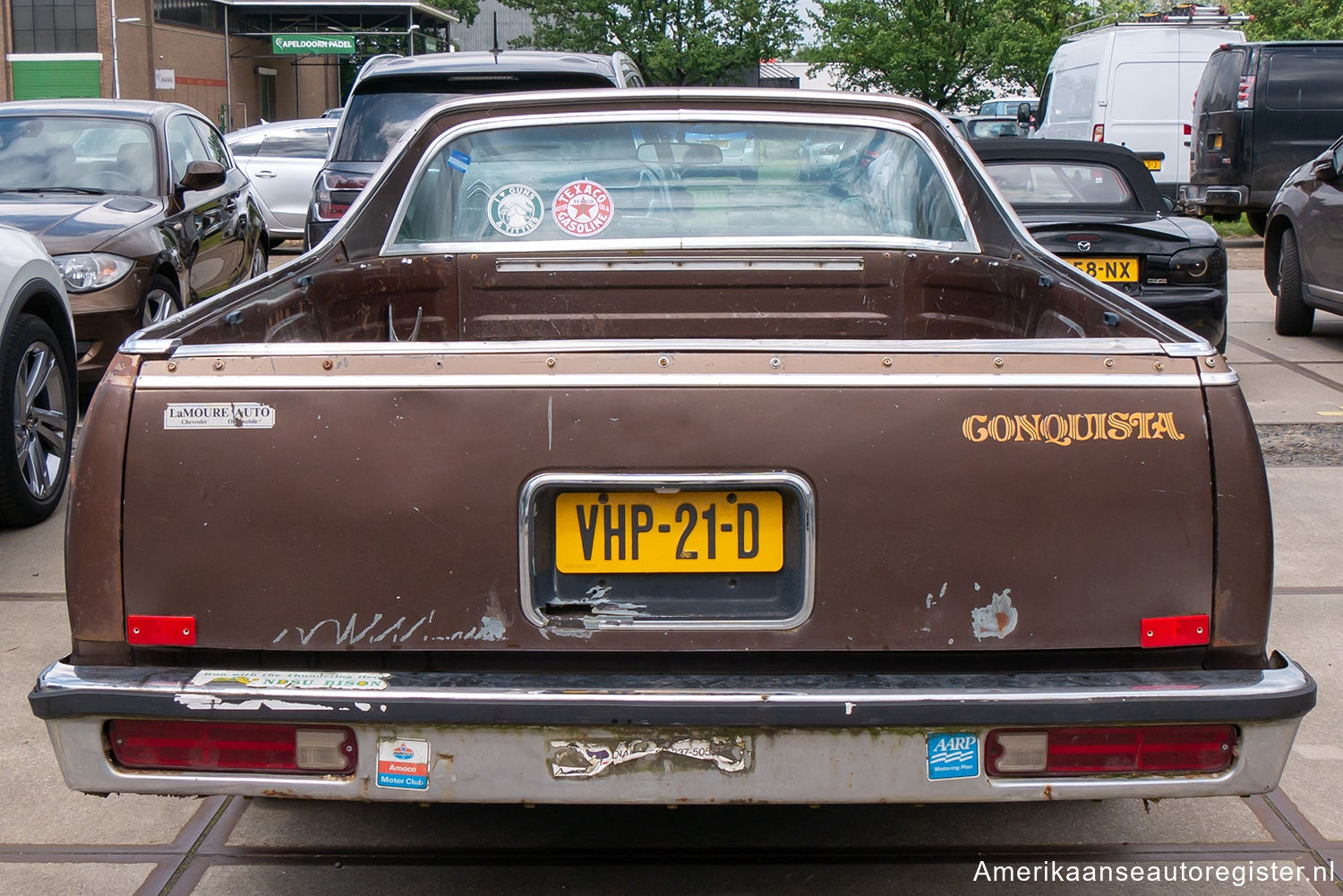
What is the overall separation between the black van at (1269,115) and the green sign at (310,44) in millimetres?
42640

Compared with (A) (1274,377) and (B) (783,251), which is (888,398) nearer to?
(B) (783,251)

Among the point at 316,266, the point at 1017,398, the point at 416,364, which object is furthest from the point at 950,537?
the point at 316,266

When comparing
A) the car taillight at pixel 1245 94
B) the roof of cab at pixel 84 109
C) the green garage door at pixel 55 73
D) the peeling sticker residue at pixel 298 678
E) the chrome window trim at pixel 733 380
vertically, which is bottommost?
the peeling sticker residue at pixel 298 678

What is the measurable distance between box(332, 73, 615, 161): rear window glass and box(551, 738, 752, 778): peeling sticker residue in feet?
22.2

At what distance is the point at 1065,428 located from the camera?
7.42 feet

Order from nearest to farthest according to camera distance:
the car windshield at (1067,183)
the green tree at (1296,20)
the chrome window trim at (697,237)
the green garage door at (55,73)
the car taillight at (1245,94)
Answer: the chrome window trim at (697,237) < the car windshield at (1067,183) < the car taillight at (1245,94) < the green tree at (1296,20) < the green garage door at (55,73)

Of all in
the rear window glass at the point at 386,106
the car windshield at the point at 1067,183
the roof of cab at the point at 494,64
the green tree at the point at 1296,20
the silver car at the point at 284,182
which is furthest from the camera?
the green tree at the point at 1296,20

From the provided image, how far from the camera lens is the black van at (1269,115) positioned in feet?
49.6

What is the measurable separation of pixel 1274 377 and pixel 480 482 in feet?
24.3

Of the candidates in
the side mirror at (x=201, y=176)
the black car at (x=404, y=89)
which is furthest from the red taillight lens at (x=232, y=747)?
the black car at (x=404, y=89)

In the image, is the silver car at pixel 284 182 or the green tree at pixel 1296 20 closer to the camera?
the silver car at pixel 284 182

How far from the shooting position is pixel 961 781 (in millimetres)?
2268

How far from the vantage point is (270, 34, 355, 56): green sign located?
5156cm

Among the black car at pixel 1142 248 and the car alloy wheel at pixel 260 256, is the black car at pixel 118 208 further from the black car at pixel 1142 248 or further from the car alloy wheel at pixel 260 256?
the black car at pixel 1142 248
